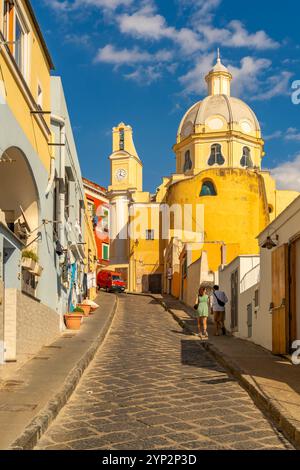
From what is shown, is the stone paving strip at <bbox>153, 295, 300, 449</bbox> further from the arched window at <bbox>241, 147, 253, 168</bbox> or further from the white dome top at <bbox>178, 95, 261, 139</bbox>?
the white dome top at <bbox>178, 95, 261, 139</bbox>

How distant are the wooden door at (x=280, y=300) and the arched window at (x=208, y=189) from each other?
31653mm

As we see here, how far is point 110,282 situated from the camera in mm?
45656

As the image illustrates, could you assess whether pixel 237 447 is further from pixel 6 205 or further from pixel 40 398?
pixel 6 205

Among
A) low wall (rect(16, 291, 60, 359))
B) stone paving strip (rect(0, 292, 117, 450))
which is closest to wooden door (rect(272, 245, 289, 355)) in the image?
stone paving strip (rect(0, 292, 117, 450))

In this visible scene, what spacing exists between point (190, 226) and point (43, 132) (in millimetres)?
31811

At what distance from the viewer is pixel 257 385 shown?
8.96m

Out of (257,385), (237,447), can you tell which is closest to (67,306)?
(257,385)

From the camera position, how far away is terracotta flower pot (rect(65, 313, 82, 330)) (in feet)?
58.9

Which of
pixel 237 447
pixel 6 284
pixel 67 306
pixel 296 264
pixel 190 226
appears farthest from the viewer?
pixel 190 226

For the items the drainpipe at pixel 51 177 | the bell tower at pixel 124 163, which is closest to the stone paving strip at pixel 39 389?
the drainpipe at pixel 51 177

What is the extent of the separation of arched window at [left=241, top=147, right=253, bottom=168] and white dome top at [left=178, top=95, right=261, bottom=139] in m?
1.59

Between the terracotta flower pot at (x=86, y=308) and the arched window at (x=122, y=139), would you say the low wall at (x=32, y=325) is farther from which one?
the arched window at (x=122, y=139)

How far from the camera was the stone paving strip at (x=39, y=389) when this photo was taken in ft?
20.2

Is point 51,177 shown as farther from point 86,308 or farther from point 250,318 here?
point 86,308
